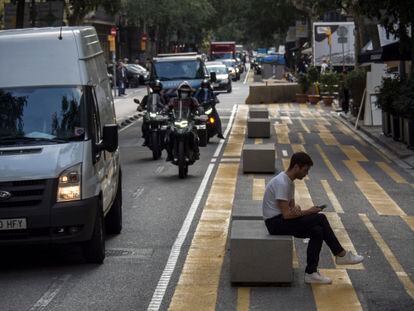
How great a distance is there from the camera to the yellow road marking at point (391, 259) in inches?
395

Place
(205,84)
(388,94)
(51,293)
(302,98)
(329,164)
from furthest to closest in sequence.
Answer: (302,98), (388,94), (205,84), (329,164), (51,293)

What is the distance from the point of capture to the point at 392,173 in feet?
67.4

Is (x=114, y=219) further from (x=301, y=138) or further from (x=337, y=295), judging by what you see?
(x=301, y=138)

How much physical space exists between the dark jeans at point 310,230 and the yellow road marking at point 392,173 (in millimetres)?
9365

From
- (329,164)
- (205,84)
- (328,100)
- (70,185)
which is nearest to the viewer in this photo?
(70,185)

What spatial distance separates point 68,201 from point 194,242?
8.21 ft

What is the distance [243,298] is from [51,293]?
1885mm

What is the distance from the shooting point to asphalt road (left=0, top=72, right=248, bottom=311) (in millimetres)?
9484

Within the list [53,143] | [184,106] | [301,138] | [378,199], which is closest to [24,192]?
[53,143]

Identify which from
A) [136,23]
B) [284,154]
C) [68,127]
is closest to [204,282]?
[68,127]

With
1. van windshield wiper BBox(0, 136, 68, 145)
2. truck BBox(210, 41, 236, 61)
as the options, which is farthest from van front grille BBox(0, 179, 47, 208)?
truck BBox(210, 41, 236, 61)

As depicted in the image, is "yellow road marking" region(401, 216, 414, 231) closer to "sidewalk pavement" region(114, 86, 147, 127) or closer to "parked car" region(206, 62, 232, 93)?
"sidewalk pavement" region(114, 86, 147, 127)

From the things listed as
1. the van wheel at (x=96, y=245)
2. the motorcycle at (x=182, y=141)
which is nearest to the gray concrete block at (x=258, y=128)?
the motorcycle at (x=182, y=141)

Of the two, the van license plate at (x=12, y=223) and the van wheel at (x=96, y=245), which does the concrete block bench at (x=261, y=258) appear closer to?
the van wheel at (x=96, y=245)
